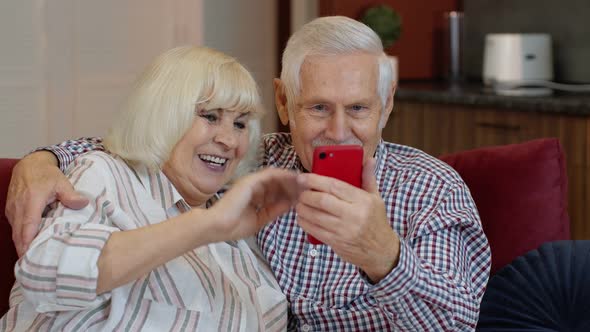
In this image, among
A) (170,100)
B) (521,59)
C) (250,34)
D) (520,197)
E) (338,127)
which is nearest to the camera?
(170,100)

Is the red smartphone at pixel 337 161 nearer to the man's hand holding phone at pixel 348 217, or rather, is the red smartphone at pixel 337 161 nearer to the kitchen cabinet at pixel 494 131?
the man's hand holding phone at pixel 348 217

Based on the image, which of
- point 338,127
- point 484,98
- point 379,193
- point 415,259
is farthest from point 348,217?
point 484,98

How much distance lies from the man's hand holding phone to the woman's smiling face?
362mm

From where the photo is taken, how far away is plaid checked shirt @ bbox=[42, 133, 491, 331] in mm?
1532

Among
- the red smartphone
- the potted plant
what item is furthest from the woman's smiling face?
the potted plant

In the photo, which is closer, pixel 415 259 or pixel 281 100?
pixel 415 259

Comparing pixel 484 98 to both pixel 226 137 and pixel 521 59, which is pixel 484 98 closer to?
pixel 521 59

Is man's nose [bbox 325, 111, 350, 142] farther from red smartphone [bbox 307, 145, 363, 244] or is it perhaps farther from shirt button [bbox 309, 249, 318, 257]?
red smartphone [bbox 307, 145, 363, 244]

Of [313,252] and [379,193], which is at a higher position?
[379,193]

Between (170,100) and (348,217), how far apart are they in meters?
0.46

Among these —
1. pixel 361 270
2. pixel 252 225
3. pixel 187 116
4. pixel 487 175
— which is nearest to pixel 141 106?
pixel 187 116

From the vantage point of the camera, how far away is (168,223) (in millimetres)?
1343

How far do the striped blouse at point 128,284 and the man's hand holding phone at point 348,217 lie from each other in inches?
11.5

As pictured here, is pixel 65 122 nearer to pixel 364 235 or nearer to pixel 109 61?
pixel 109 61
